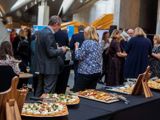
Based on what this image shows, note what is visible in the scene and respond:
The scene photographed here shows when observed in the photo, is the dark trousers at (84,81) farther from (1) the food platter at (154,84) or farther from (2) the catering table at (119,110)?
(2) the catering table at (119,110)

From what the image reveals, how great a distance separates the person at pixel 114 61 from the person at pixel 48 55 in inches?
92.6

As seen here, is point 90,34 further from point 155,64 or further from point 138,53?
point 155,64

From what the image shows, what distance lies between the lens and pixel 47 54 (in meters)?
4.77

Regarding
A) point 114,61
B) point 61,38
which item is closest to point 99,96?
point 61,38

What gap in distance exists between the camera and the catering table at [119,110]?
2.42 meters

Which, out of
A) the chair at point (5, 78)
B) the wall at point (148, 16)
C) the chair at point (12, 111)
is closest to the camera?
the chair at point (12, 111)

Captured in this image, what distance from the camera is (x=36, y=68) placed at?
4.93m

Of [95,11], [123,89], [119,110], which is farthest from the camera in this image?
[95,11]

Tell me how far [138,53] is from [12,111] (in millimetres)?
4622

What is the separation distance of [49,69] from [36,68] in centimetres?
19

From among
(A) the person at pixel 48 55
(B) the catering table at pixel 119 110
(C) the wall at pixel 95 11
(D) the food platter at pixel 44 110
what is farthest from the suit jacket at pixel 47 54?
(C) the wall at pixel 95 11

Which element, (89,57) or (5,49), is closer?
(89,57)

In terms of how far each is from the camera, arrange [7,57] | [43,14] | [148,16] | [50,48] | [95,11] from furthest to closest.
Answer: [43,14], [95,11], [148,16], [7,57], [50,48]

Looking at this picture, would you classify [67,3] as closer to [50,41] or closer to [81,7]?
[81,7]
